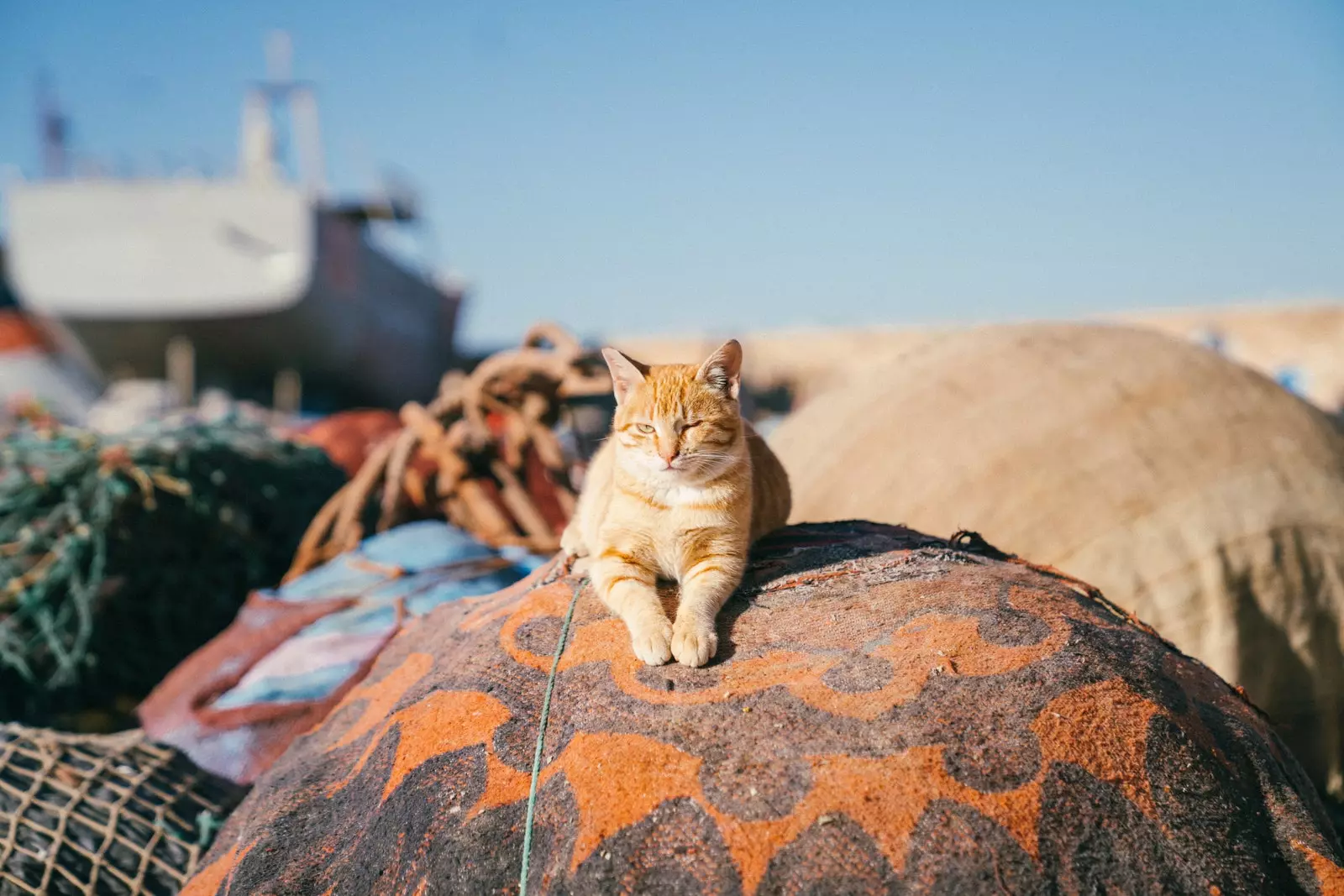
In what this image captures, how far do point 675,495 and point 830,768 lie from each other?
76cm

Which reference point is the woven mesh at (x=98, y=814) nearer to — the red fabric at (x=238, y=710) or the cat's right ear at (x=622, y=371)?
the red fabric at (x=238, y=710)

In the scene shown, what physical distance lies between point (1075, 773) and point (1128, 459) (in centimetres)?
181

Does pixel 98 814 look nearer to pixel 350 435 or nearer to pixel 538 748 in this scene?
pixel 538 748

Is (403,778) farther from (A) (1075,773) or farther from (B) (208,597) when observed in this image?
(B) (208,597)

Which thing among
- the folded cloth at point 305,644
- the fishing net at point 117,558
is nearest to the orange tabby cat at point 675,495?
the folded cloth at point 305,644

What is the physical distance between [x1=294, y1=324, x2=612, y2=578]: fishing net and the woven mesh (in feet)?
3.51

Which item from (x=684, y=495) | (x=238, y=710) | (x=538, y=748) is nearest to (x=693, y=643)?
(x=538, y=748)

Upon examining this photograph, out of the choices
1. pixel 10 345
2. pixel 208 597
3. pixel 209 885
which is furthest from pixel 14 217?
pixel 209 885

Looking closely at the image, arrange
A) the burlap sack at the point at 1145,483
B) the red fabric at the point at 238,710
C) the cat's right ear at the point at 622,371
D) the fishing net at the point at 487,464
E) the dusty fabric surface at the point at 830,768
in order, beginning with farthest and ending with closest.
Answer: the fishing net at the point at 487,464
the burlap sack at the point at 1145,483
the red fabric at the point at 238,710
the cat's right ear at the point at 622,371
the dusty fabric surface at the point at 830,768

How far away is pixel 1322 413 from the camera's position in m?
2.99

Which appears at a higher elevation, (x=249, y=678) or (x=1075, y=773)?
(x=1075, y=773)

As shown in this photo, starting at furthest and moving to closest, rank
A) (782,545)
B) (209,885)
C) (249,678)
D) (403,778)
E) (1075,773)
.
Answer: (249,678) < (782,545) < (209,885) < (403,778) < (1075,773)

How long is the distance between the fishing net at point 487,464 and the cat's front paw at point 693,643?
1610 millimetres

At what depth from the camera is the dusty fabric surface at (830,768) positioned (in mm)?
1160
